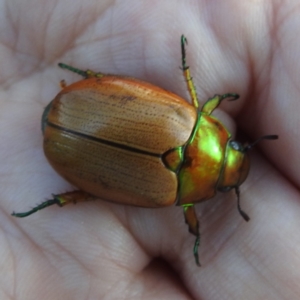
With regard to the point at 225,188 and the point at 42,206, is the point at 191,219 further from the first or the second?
the point at 42,206

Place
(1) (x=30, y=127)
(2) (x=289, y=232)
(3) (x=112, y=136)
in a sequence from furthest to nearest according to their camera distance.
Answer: (1) (x=30, y=127) → (2) (x=289, y=232) → (3) (x=112, y=136)

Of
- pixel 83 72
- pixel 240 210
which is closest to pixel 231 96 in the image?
pixel 240 210

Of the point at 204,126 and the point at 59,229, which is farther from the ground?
the point at 204,126

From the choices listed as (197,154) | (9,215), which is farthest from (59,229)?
(197,154)

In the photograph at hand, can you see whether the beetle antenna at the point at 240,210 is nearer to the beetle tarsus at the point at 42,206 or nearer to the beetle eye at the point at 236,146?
the beetle eye at the point at 236,146

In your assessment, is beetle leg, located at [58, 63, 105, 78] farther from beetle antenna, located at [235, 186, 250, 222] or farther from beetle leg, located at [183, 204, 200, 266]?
beetle antenna, located at [235, 186, 250, 222]

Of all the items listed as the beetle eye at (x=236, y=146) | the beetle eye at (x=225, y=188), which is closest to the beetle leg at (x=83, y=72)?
the beetle eye at (x=236, y=146)

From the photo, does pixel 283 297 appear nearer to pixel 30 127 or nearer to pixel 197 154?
pixel 197 154
